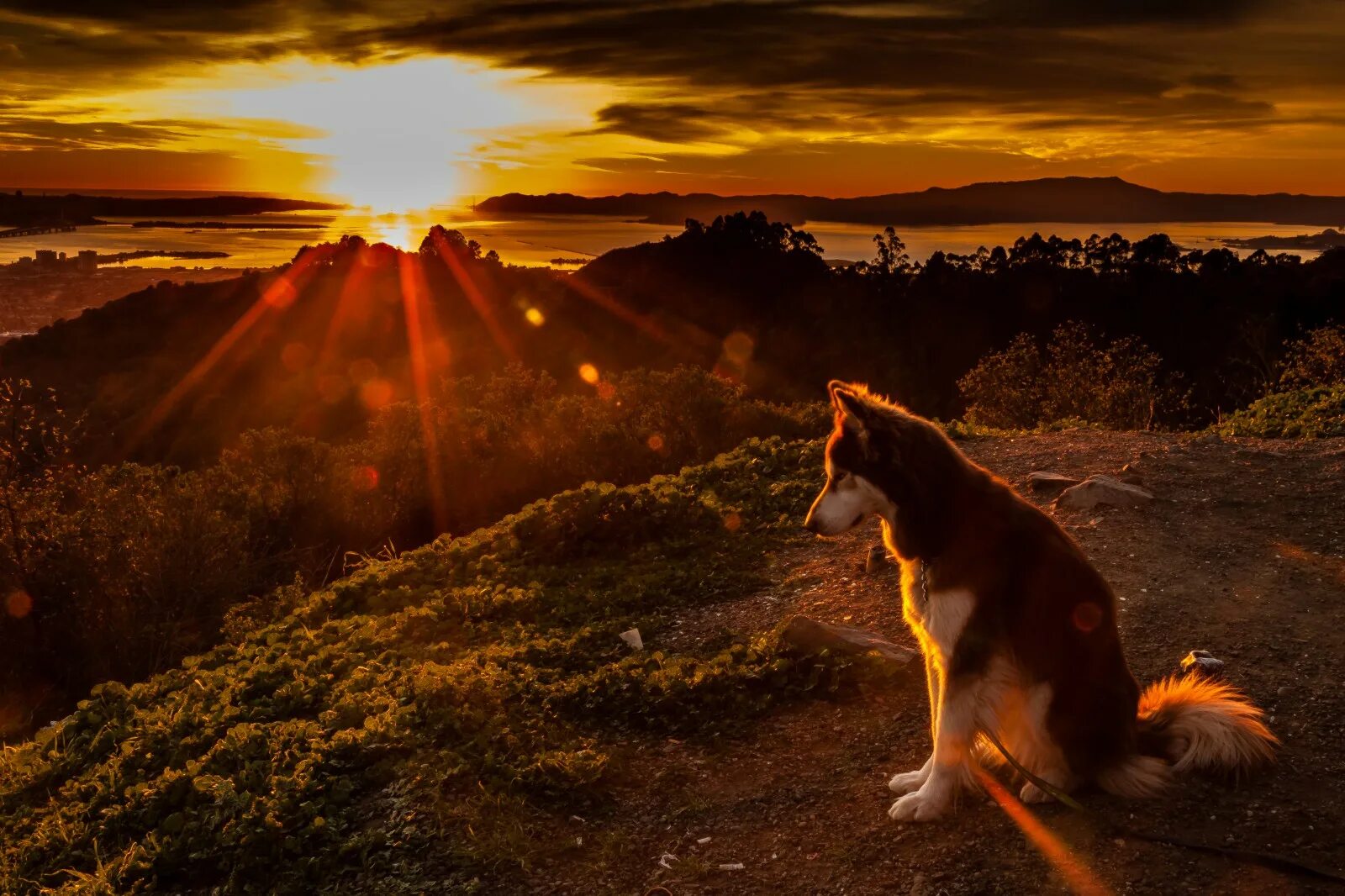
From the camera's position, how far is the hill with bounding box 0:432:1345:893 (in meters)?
5.18

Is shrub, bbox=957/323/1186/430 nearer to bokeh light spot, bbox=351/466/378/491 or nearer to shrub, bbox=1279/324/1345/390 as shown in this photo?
shrub, bbox=1279/324/1345/390

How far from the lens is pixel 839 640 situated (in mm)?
7312

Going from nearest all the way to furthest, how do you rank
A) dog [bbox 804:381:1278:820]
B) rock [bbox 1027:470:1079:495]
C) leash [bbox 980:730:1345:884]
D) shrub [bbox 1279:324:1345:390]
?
leash [bbox 980:730:1345:884] < dog [bbox 804:381:1278:820] < rock [bbox 1027:470:1079:495] < shrub [bbox 1279:324:1345:390]

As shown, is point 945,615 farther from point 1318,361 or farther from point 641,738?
point 1318,361

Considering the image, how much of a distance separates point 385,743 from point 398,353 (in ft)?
238

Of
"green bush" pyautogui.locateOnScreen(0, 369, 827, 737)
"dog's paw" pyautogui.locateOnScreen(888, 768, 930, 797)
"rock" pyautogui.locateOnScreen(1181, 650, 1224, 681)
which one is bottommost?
"green bush" pyautogui.locateOnScreen(0, 369, 827, 737)

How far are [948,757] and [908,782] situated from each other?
625 mm

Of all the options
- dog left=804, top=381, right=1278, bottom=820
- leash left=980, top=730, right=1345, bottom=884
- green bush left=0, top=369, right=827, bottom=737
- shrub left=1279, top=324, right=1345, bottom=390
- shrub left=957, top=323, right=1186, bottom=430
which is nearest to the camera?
leash left=980, top=730, right=1345, bottom=884

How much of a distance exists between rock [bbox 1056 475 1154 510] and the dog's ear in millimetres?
5676

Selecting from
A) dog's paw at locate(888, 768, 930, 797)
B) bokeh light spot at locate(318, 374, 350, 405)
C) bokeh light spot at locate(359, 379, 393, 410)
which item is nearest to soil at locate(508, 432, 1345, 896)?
dog's paw at locate(888, 768, 930, 797)

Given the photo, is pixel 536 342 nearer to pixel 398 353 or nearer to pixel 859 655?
pixel 398 353

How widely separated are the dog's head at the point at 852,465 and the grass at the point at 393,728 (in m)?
2.23

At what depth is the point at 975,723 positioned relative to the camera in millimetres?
4867

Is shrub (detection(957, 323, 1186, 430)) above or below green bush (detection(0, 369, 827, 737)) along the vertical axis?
above
